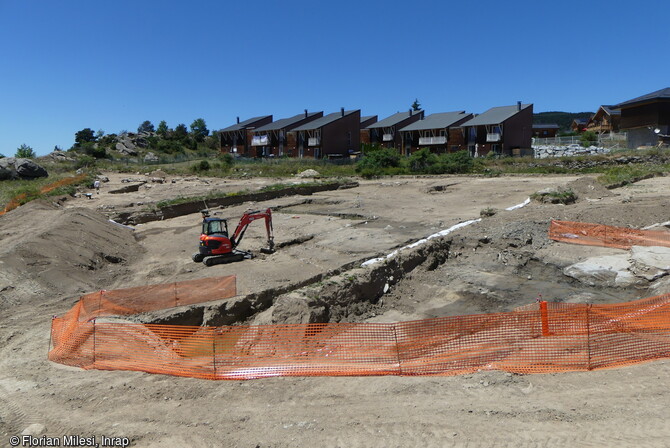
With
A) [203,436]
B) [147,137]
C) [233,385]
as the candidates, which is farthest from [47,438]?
[147,137]

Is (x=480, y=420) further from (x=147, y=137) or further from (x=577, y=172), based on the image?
(x=147, y=137)

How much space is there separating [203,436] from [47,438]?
1677 mm

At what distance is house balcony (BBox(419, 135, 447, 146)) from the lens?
184 ft

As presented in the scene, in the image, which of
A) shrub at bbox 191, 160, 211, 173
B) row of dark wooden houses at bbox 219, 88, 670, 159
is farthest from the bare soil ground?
row of dark wooden houses at bbox 219, 88, 670, 159

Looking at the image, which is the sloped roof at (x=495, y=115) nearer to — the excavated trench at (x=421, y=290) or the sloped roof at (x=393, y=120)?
the sloped roof at (x=393, y=120)

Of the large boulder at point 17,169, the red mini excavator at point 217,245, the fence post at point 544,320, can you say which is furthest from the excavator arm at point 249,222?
the large boulder at point 17,169

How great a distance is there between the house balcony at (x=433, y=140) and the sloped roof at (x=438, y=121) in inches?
48.3

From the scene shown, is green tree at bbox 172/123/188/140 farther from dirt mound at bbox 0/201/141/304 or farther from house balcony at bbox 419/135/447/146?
dirt mound at bbox 0/201/141/304

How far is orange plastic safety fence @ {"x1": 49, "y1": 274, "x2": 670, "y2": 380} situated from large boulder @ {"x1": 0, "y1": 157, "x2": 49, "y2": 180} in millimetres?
34766

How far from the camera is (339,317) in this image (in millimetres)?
10328

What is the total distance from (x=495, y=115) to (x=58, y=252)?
49.6 m

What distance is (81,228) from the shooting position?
54.1 ft

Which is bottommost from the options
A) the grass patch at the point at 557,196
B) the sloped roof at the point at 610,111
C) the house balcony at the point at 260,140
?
the grass patch at the point at 557,196

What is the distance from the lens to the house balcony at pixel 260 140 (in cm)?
6588
